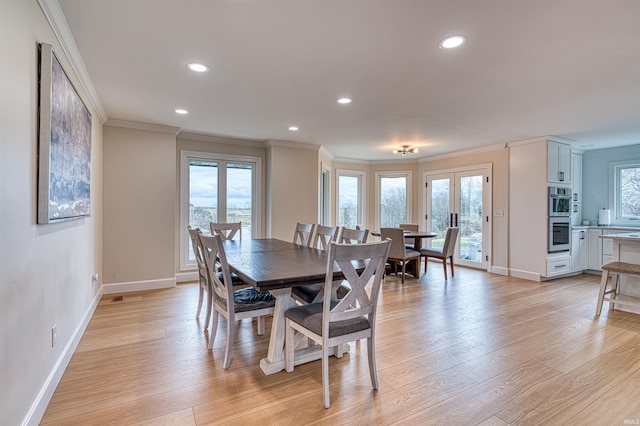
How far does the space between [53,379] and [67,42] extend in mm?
2265

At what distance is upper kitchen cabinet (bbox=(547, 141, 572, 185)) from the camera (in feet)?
16.9

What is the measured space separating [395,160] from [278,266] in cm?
575

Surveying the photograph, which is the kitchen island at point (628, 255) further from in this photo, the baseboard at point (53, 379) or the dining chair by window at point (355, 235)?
the baseboard at point (53, 379)

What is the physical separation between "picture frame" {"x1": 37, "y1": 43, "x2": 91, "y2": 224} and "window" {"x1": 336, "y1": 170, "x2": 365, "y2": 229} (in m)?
5.23

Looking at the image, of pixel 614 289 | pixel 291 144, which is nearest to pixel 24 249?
pixel 291 144

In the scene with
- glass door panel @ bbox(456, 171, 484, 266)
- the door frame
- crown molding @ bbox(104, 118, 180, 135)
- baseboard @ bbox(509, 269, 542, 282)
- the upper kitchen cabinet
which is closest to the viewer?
crown molding @ bbox(104, 118, 180, 135)

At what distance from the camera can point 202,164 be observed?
17.1 feet

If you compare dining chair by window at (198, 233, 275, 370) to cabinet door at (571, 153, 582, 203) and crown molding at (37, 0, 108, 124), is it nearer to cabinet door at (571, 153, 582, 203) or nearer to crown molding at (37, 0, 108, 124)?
crown molding at (37, 0, 108, 124)

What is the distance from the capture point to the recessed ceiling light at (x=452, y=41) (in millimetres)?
2098

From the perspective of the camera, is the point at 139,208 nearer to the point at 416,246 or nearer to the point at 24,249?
the point at 24,249

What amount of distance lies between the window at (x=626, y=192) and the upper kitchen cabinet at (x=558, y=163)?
1124 mm

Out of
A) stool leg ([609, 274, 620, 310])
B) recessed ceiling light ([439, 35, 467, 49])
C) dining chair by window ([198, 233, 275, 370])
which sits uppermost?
recessed ceiling light ([439, 35, 467, 49])

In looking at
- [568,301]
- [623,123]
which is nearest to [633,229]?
[623,123]

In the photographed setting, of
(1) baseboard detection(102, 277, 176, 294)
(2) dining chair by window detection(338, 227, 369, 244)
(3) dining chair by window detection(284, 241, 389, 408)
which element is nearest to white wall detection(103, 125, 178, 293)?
(1) baseboard detection(102, 277, 176, 294)
